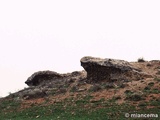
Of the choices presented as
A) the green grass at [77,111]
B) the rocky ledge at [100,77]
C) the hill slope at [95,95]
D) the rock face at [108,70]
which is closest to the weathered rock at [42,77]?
the hill slope at [95,95]

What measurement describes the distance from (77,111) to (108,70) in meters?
14.2

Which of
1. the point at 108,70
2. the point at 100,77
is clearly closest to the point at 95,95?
the point at 100,77

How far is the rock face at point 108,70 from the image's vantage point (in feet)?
140

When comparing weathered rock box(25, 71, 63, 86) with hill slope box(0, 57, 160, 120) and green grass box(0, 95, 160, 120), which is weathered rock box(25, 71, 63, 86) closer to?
hill slope box(0, 57, 160, 120)

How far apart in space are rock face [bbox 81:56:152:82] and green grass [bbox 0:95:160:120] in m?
7.96

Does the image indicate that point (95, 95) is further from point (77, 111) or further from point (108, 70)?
point (108, 70)

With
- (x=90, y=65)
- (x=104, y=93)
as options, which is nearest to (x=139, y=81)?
(x=104, y=93)

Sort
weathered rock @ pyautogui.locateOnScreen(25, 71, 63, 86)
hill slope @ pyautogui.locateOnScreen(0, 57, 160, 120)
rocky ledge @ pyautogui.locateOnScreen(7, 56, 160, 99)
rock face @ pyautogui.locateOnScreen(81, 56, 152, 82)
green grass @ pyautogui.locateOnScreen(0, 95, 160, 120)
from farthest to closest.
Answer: weathered rock @ pyautogui.locateOnScreen(25, 71, 63, 86) → rock face @ pyautogui.locateOnScreen(81, 56, 152, 82) → rocky ledge @ pyautogui.locateOnScreen(7, 56, 160, 99) → hill slope @ pyautogui.locateOnScreen(0, 57, 160, 120) → green grass @ pyautogui.locateOnScreen(0, 95, 160, 120)

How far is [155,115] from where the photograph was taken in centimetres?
2542

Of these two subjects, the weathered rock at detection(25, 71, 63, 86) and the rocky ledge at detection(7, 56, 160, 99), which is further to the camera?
the weathered rock at detection(25, 71, 63, 86)

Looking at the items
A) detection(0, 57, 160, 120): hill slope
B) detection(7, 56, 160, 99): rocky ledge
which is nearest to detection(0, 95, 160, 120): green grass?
detection(0, 57, 160, 120): hill slope

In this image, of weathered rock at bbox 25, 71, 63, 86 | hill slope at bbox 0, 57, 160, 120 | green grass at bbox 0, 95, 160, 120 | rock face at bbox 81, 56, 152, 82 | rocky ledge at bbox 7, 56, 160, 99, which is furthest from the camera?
weathered rock at bbox 25, 71, 63, 86

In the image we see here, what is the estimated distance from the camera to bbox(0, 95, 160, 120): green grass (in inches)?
1080

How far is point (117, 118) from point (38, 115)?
9216 millimetres
